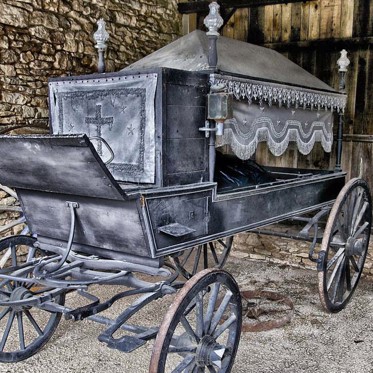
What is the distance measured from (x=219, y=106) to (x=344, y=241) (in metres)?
1.97

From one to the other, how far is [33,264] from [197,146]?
1.31 metres

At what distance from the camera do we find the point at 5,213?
4.93m

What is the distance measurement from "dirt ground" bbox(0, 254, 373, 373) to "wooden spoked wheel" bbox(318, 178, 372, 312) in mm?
186

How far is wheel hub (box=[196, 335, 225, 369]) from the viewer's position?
2644 millimetres

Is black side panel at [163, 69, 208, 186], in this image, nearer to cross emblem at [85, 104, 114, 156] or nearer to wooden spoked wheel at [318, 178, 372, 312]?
cross emblem at [85, 104, 114, 156]

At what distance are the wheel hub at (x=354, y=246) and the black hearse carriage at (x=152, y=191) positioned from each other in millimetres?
420

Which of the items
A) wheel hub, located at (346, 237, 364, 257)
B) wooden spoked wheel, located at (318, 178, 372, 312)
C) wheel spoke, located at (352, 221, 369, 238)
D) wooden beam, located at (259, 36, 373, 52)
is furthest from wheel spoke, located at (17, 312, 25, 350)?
wooden beam, located at (259, 36, 373, 52)

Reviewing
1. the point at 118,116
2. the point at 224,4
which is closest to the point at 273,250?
the point at 224,4

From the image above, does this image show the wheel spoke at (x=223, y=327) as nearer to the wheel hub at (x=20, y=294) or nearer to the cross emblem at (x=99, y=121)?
the wheel hub at (x=20, y=294)

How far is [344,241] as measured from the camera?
423 centimetres

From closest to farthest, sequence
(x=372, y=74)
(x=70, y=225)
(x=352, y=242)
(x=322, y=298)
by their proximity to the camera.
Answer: (x=70, y=225) < (x=322, y=298) < (x=352, y=242) < (x=372, y=74)

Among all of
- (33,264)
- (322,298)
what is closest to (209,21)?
(33,264)

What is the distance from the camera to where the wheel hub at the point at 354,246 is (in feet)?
13.9

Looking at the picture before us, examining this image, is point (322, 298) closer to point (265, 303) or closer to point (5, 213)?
point (265, 303)
